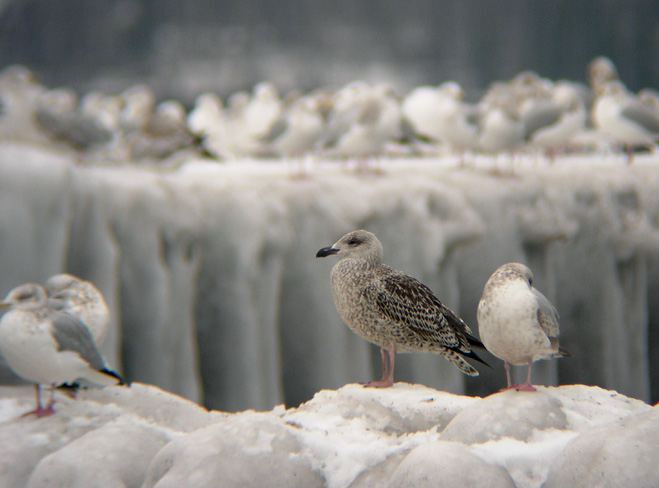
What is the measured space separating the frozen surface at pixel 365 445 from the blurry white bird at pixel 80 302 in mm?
336

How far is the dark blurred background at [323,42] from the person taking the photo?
9.47m

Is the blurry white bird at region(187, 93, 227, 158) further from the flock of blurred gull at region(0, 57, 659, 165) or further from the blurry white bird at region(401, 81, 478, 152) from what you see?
the blurry white bird at region(401, 81, 478, 152)

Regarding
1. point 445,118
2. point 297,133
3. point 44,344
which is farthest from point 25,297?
point 445,118

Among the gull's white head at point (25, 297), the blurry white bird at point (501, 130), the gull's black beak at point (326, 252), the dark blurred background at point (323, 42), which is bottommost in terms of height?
the gull's white head at point (25, 297)

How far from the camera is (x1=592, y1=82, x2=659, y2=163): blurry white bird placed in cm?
580

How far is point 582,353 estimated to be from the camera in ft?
17.7

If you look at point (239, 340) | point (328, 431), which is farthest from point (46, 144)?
point (328, 431)

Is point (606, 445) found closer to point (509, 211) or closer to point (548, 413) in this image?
point (548, 413)

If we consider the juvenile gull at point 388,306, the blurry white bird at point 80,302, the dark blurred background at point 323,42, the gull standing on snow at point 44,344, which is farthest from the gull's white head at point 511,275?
the dark blurred background at point 323,42

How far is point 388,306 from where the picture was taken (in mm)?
2090

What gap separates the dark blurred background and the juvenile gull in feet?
28.2

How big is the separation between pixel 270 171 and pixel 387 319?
359cm

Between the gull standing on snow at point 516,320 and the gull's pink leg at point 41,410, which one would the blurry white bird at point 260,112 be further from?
the gull standing on snow at point 516,320

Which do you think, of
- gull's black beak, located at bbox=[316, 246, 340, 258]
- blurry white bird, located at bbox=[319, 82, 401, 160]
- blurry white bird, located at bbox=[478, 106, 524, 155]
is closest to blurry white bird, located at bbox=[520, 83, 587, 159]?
blurry white bird, located at bbox=[478, 106, 524, 155]
